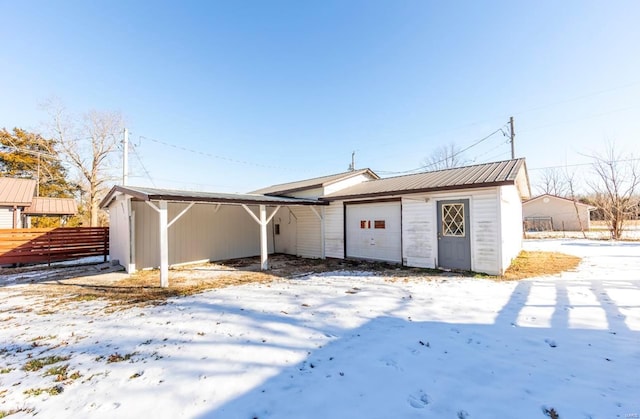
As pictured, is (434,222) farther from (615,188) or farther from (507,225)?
(615,188)

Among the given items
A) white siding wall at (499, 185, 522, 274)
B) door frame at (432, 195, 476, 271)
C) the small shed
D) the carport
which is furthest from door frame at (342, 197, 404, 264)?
white siding wall at (499, 185, 522, 274)

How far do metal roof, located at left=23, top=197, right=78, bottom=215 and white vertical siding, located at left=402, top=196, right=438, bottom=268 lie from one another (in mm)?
19277

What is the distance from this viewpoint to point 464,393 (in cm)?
236

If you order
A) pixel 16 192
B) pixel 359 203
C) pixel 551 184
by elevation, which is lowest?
pixel 359 203

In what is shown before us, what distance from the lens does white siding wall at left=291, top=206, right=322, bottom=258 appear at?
36.5 ft

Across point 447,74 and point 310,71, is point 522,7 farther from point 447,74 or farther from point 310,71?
point 310,71

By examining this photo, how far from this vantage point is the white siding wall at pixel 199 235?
350 inches

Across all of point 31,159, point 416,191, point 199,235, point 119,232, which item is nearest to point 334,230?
point 416,191

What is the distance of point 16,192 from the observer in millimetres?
13141

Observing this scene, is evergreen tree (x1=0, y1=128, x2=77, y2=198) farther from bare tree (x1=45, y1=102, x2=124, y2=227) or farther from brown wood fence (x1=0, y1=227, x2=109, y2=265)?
brown wood fence (x1=0, y1=227, x2=109, y2=265)

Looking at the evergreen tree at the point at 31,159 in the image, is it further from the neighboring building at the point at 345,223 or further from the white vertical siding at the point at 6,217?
the neighboring building at the point at 345,223

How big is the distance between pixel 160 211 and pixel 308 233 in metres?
6.03

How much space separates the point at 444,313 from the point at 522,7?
9.46m

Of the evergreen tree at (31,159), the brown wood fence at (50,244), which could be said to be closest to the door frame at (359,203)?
the brown wood fence at (50,244)
